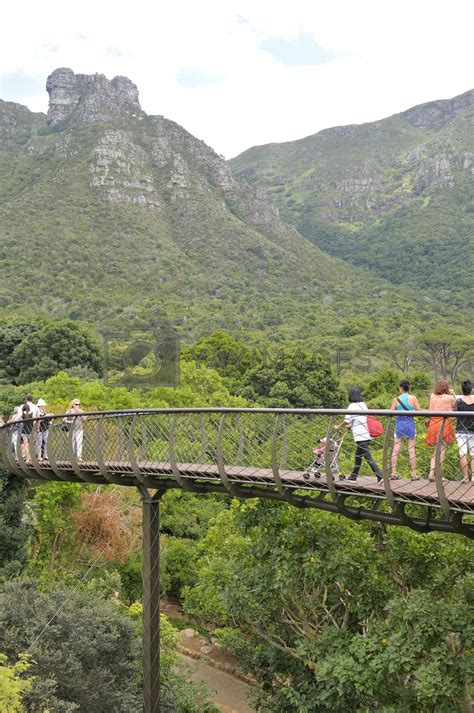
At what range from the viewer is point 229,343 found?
170 feet

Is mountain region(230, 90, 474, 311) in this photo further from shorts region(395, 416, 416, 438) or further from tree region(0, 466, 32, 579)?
shorts region(395, 416, 416, 438)

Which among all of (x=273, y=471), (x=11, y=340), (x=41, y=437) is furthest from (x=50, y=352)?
(x=273, y=471)

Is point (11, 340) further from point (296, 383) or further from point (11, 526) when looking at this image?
point (11, 526)

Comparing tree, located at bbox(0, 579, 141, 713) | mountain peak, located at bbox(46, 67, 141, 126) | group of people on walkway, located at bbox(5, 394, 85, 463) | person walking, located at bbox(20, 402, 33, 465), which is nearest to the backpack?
group of people on walkway, located at bbox(5, 394, 85, 463)

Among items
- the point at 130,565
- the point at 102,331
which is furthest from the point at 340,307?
the point at 130,565

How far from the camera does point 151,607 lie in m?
9.01

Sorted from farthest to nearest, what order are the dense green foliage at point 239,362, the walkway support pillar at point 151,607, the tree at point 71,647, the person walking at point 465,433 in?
the tree at point 71,647, the walkway support pillar at point 151,607, the dense green foliage at point 239,362, the person walking at point 465,433

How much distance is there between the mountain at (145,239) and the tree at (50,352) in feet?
33.3

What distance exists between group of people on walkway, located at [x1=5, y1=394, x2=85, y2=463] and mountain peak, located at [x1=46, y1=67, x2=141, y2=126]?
96.0 metres

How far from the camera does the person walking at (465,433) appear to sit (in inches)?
234

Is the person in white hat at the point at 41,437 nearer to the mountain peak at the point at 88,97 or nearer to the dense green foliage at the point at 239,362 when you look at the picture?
the dense green foliage at the point at 239,362

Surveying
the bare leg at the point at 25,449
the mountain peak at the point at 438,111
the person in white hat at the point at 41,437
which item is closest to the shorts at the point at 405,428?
the person in white hat at the point at 41,437

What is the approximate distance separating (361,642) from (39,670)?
200 inches

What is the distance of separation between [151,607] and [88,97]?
109634mm
